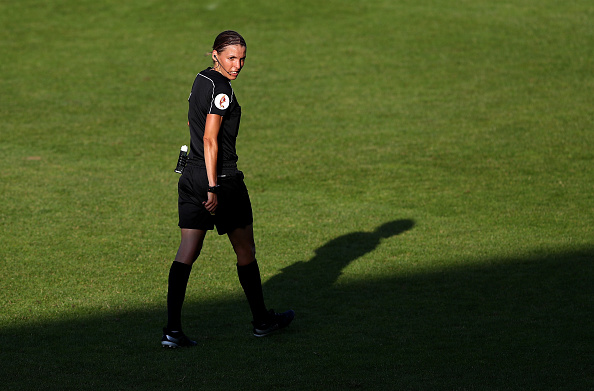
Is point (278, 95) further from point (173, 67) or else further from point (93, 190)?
point (93, 190)

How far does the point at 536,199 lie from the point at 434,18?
1051 centimetres

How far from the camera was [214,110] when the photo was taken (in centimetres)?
483

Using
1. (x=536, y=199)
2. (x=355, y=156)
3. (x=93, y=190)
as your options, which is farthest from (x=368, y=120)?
(x=93, y=190)

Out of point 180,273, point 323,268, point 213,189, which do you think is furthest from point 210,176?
point 323,268

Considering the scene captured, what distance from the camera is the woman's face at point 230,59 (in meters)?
4.93

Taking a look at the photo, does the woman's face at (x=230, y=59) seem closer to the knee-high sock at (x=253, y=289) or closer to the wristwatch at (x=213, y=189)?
the wristwatch at (x=213, y=189)

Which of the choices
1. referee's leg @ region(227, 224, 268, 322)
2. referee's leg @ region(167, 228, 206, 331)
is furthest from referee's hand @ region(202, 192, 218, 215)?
referee's leg @ region(227, 224, 268, 322)

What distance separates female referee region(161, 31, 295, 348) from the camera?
4.86 m

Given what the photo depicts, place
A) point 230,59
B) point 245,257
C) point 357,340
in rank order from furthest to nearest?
point 245,257 → point 357,340 → point 230,59

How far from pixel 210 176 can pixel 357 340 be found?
5.09 ft

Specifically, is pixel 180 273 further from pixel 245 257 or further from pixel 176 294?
pixel 245 257

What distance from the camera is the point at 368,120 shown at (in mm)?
12938

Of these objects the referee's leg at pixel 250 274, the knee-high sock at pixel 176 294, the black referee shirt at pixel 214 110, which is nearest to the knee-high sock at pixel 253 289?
the referee's leg at pixel 250 274

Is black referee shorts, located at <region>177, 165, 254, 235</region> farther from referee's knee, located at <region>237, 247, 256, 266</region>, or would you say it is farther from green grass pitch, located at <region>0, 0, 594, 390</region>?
green grass pitch, located at <region>0, 0, 594, 390</region>
